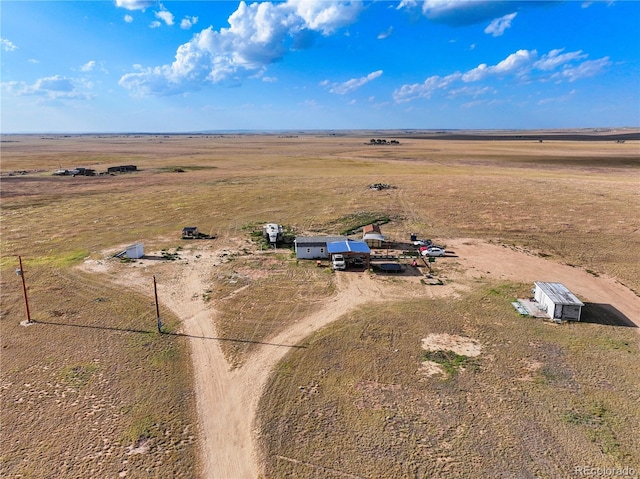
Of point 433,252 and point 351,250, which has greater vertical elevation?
point 351,250

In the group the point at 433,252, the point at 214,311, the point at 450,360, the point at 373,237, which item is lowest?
the point at 450,360

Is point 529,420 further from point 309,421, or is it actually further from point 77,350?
point 77,350

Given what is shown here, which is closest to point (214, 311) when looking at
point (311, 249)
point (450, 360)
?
point (311, 249)

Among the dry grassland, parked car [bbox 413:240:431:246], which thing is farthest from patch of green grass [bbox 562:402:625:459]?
parked car [bbox 413:240:431:246]

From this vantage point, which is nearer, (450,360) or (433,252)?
(450,360)

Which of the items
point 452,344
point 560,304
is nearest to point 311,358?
point 452,344

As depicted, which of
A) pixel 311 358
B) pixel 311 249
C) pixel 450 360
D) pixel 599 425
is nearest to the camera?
pixel 599 425

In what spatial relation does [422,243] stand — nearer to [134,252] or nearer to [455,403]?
[455,403]

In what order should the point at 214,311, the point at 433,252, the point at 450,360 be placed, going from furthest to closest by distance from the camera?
the point at 433,252, the point at 214,311, the point at 450,360
